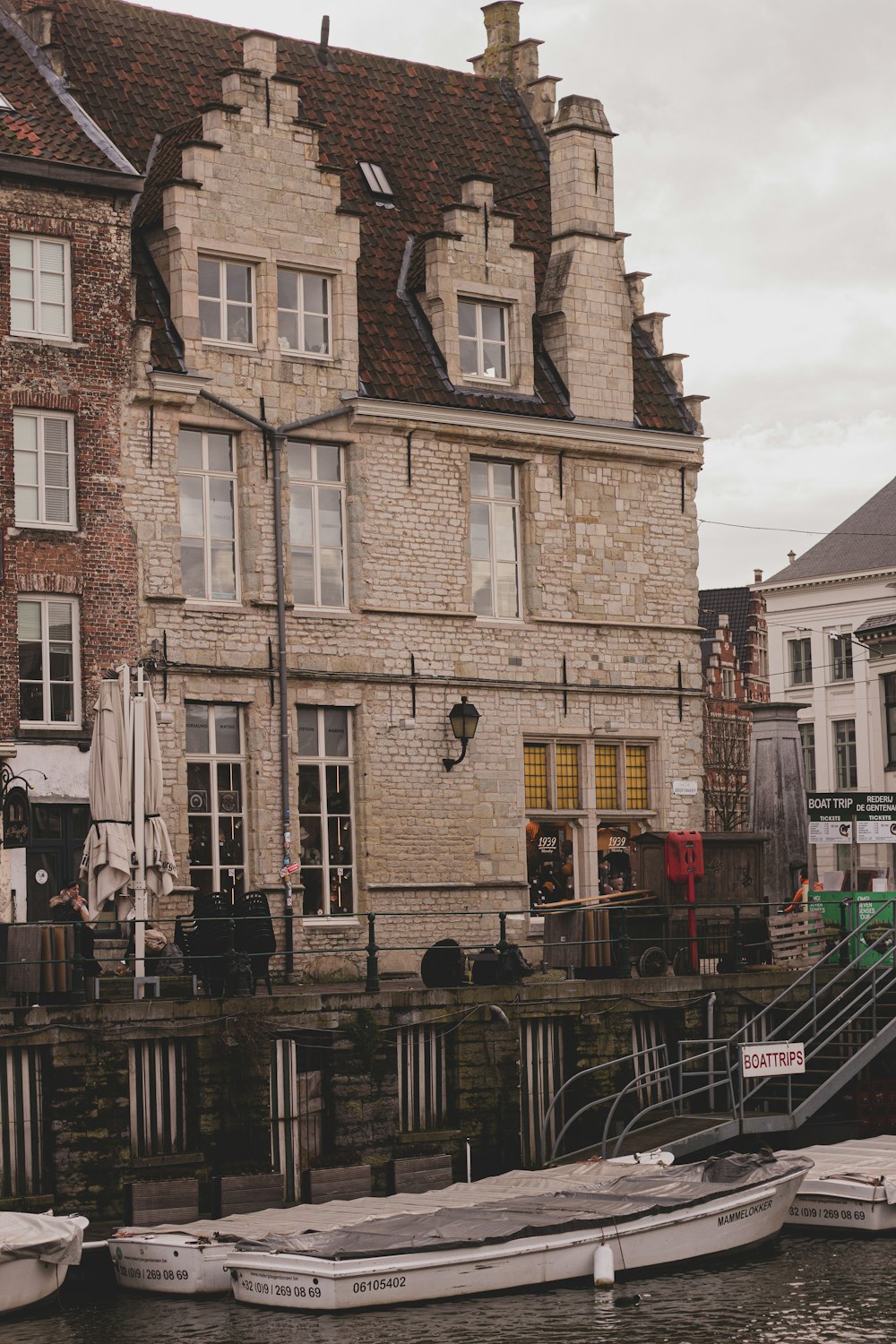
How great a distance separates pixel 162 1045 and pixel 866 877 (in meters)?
15.9

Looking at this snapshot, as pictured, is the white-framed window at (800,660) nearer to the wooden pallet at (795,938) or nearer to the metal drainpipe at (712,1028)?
the wooden pallet at (795,938)

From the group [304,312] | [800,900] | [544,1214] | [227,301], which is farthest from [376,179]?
[544,1214]

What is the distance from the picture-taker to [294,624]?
30656 millimetres

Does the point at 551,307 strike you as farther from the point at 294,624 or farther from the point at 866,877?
the point at 866,877

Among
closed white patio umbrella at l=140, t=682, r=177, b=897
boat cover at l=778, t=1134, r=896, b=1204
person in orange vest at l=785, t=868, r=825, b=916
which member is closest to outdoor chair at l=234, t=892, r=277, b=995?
closed white patio umbrella at l=140, t=682, r=177, b=897

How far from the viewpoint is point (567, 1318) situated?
1927 cm

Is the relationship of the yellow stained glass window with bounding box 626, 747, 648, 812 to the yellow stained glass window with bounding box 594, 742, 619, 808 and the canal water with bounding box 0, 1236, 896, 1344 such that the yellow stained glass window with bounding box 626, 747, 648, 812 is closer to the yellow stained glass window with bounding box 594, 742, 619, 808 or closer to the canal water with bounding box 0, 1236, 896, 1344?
the yellow stained glass window with bounding box 594, 742, 619, 808

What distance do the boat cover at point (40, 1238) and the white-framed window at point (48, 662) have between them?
932cm

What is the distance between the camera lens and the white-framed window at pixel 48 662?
28.2 m

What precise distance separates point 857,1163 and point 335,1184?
5.32 meters

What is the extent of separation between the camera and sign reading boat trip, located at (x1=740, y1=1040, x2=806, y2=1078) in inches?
985

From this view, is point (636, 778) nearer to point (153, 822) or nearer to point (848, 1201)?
point (153, 822)

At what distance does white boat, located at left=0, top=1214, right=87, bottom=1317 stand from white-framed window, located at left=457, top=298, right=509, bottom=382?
16.2 m

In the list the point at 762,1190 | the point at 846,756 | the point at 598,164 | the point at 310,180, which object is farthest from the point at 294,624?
the point at 846,756
